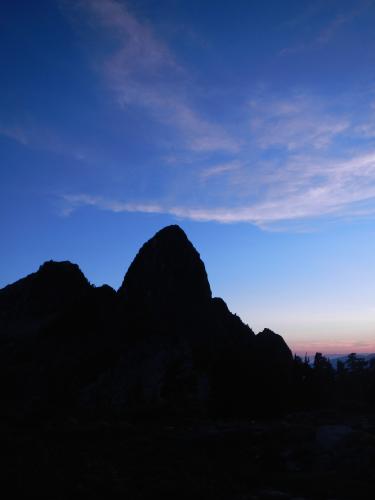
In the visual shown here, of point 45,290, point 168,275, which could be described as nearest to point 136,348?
point 168,275

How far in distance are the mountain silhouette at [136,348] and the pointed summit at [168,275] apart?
0.16 m

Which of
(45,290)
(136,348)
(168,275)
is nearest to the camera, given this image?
(136,348)

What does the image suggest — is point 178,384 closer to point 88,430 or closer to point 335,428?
point 88,430

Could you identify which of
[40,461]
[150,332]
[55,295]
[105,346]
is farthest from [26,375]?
[40,461]

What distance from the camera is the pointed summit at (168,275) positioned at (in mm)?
63375

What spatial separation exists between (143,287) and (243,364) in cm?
2325

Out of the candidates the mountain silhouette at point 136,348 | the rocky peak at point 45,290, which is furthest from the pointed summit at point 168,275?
the rocky peak at point 45,290

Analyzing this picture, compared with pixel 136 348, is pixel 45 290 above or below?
above

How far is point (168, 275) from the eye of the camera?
6506 centimetres

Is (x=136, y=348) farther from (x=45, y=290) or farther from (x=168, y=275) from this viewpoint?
(x=45, y=290)

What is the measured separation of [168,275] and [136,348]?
64.1 ft

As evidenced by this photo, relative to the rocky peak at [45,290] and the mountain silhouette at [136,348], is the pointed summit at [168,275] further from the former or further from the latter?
Answer: the rocky peak at [45,290]

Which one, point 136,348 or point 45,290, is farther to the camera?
point 45,290

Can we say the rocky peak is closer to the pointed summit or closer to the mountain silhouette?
the mountain silhouette
